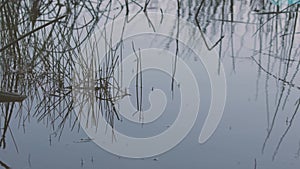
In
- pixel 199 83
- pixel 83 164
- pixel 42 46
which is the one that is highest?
pixel 42 46

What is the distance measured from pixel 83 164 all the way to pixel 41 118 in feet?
1.15

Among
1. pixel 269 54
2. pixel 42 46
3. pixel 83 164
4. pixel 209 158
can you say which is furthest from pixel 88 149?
pixel 269 54

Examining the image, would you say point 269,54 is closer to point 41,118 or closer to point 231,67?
point 231,67

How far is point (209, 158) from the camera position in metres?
1.66

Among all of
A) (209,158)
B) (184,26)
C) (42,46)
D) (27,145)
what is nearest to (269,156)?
(209,158)

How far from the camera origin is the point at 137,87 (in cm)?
216

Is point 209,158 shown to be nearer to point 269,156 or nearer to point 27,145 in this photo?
point 269,156

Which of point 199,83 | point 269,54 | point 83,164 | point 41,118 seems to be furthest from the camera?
point 269,54

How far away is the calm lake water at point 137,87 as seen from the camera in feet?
5.47

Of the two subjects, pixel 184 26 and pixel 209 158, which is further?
pixel 184 26

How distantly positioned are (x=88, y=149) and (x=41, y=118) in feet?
0.94

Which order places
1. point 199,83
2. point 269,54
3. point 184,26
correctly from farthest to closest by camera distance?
point 184,26 < point 269,54 < point 199,83

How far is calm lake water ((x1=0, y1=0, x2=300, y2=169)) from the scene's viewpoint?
1666 millimetres

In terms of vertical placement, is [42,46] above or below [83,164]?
above
